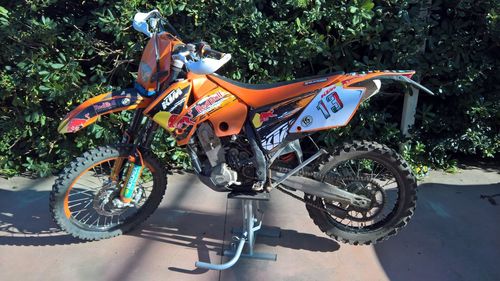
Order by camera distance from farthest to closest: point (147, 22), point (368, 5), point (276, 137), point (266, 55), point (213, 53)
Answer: point (266, 55), point (368, 5), point (147, 22), point (276, 137), point (213, 53)

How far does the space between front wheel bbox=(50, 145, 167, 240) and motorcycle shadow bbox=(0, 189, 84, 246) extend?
175 mm

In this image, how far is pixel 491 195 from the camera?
4.03 m

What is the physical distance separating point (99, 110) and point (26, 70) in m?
1.42

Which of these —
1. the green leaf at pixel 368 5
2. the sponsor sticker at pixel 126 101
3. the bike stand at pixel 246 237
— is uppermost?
the green leaf at pixel 368 5

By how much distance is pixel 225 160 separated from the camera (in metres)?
3.03

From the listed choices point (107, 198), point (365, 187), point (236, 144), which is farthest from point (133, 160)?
point (365, 187)

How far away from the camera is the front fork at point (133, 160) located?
309 centimetres

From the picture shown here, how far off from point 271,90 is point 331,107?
0.36 metres

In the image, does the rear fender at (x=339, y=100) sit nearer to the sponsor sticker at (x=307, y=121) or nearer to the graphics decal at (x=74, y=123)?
the sponsor sticker at (x=307, y=121)

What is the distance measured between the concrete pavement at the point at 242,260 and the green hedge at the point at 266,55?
1.89 ft

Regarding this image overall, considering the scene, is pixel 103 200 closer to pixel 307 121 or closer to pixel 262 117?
pixel 262 117

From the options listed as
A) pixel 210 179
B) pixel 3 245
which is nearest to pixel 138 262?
pixel 210 179

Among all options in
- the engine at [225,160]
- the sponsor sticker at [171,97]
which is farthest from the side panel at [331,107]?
the sponsor sticker at [171,97]

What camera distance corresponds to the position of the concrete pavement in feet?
9.86
